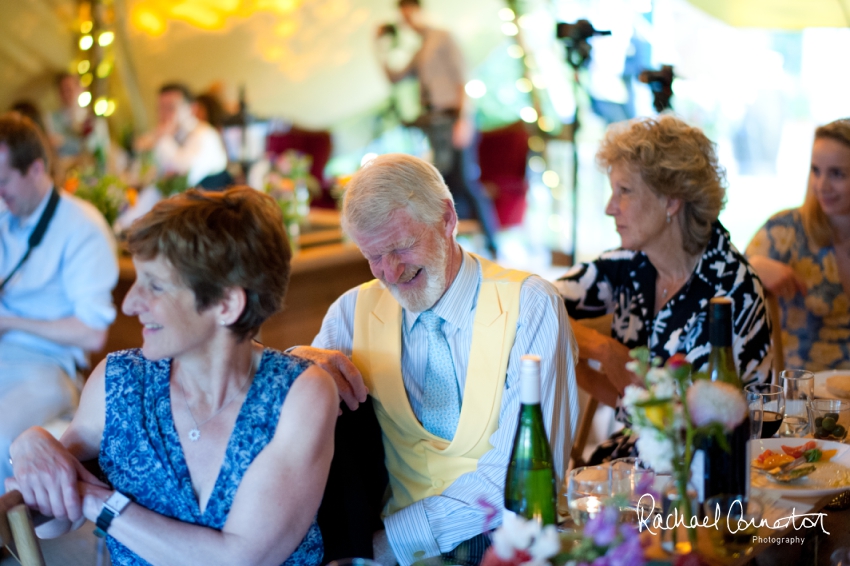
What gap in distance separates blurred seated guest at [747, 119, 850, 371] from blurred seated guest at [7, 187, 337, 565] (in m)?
1.80

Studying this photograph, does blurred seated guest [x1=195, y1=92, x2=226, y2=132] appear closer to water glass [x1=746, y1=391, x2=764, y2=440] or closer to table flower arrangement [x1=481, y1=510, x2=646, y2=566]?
water glass [x1=746, y1=391, x2=764, y2=440]

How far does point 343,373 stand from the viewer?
162 centimetres

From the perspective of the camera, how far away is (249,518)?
1314mm

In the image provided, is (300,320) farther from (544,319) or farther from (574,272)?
(544,319)

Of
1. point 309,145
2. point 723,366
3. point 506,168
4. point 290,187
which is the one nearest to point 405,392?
point 723,366

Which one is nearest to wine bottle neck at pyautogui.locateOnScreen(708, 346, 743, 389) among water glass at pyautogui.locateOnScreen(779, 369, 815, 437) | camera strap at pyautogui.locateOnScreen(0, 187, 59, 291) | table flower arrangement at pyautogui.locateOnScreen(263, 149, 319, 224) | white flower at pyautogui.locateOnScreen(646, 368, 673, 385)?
white flower at pyautogui.locateOnScreen(646, 368, 673, 385)

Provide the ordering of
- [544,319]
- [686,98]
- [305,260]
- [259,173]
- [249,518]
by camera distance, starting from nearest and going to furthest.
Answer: [249,518] < [544,319] < [305,260] < [686,98] < [259,173]

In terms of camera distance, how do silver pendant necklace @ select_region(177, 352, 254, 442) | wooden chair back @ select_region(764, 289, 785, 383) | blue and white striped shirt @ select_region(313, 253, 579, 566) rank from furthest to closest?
wooden chair back @ select_region(764, 289, 785, 383)
blue and white striped shirt @ select_region(313, 253, 579, 566)
silver pendant necklace @ select_region(177, 352, 254, 442)

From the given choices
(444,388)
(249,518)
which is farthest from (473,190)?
(249,518)

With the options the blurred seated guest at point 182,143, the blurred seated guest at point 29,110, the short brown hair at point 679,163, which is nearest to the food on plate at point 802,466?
the short brown hair at point 679,163

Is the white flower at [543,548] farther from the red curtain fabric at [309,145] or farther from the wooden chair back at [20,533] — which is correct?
the red curtain fabric at [309,145]

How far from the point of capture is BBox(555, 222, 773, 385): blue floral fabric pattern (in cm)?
197

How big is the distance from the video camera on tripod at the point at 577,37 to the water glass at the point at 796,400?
1.76 m

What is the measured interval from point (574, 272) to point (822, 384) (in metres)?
0.70
